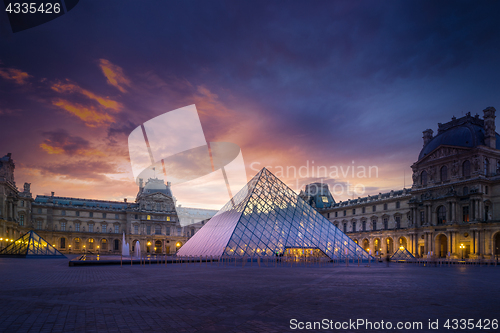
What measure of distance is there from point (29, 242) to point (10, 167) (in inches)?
1049

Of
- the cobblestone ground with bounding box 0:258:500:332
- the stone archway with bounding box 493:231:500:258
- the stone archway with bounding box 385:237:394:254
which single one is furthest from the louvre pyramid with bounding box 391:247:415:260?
the cobblestone ground with bounding box 0:258:500:332

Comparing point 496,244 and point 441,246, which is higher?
point 496,244

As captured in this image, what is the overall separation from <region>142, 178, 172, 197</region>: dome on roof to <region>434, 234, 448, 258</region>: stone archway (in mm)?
62082

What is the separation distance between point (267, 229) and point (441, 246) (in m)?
35.3

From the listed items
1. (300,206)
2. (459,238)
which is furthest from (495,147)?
(300,206)

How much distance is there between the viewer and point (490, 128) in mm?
51031

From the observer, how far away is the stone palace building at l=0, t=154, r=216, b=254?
75.9 metres

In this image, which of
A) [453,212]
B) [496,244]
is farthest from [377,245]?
[496,244]

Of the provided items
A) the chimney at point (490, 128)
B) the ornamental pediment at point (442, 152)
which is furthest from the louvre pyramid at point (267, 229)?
the chimney at point (490, 128)

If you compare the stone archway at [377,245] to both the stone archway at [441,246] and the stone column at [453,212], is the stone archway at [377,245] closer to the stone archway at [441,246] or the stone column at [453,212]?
the stone archway at [441,246]

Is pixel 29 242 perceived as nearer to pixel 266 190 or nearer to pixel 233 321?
pixel 266 190

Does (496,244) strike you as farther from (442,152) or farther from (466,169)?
(442,152)

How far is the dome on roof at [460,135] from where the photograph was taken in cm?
5103

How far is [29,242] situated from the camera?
1547 inches
